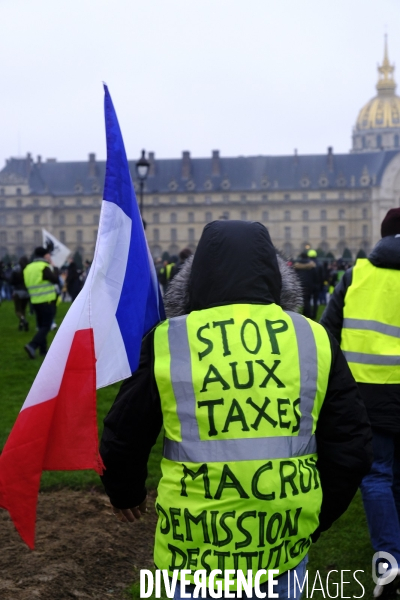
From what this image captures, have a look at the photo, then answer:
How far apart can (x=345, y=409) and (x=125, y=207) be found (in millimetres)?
942

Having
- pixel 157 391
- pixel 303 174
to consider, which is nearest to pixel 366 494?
pixel 157 391

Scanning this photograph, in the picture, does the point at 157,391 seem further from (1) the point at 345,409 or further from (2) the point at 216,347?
(1) the point at 345,409

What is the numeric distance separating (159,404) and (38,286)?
9333 mm

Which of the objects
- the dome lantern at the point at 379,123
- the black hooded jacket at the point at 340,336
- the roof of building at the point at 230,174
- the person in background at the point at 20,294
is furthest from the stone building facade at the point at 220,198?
the black hooded jacket at the point at 340,336

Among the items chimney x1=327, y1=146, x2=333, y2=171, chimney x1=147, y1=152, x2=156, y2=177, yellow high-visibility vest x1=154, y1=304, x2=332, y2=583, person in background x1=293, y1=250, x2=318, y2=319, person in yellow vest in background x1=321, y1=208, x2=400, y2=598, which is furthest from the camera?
chimney x1=327, y1=146, x2=333, y2=171

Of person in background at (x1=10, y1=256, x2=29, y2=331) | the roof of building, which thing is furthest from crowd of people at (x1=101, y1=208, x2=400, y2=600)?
the roof of building

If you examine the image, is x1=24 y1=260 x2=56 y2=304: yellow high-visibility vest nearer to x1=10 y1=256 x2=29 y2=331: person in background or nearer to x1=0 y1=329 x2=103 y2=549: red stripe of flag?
x1=10 y1=256 x2=29 y2=331: person in background

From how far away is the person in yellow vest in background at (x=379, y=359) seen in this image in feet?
12.6

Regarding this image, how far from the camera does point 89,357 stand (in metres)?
2.56

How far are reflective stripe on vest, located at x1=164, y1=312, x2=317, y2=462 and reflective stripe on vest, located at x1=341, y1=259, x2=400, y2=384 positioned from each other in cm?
153

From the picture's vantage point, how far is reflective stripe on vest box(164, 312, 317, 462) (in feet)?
7.64

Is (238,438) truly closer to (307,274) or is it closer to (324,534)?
(324,534)

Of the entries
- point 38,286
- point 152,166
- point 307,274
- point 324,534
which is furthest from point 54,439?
point 152,166

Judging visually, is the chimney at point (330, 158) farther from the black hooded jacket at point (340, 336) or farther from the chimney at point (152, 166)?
the black hooded jacket at point (340, 336)
